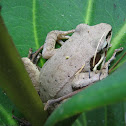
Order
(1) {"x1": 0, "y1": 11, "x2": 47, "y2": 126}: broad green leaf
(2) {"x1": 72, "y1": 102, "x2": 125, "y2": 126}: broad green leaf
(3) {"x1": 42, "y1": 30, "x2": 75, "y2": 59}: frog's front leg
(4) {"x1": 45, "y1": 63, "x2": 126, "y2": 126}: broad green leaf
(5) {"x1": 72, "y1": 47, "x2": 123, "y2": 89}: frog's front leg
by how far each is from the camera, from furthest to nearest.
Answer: (3) {"x1": 42, "y1": 30, "x2": 75, "y2": 59}: frog's front leg
(5) {"x1": 72, "y1": 47, "x2": 123, "y2": 89}: frog's front leg
(2) {"x1": 72, "y1": 102, "x2": 125, "y2": 126}: broad green leaf
(1) {"x1": 0, "y1": 11, "x2": 47, "y2": 126}: broad green leaf
(4) {"x1": 45, "y1": 63, "x2": 126, "y2": 126}: broad green leaf

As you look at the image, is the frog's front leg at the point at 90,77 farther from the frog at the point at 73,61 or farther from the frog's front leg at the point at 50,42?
the frog's front leg at the point at 50,42

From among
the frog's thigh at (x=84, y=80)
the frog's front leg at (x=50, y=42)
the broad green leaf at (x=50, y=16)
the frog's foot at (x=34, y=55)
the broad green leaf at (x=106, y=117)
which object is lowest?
the broad green leaf at (x=106, y=117)

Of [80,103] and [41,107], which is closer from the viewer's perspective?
[80,103]

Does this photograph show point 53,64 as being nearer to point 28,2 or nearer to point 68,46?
point 68,46

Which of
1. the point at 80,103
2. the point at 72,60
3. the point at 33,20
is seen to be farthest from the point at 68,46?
the point at 80,103

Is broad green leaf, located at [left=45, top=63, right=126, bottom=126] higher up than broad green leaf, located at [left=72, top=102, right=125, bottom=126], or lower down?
higher up

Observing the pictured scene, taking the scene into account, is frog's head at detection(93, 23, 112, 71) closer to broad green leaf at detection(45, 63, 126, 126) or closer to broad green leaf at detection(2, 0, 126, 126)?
broad green leaf at detection(2, 0, 126, 126)

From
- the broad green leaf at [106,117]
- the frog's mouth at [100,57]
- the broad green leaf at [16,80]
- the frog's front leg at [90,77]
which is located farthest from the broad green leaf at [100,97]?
the frog's mouth at [100,57]

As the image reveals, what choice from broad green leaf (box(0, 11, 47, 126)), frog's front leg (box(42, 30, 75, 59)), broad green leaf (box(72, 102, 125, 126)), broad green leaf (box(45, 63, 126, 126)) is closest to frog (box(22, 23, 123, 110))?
frog's front leg (box(42, 30, 75, 59))
